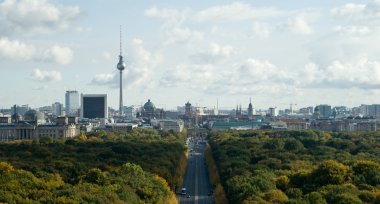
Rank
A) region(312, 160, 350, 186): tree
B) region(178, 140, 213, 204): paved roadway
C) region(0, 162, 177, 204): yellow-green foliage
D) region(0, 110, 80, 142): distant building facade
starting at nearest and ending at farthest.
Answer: region(0, 162, 177, 204): yellow-green foliage
region(312, 160, 350, 186): tree
region(178, 140, 213, 204): paved roadway
region(0, 110, 80, 142): distant building facade

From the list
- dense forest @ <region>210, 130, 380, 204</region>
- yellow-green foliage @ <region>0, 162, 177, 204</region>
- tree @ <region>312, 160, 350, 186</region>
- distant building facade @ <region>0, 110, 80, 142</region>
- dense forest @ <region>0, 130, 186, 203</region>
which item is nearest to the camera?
yellow-green foliage @ <region>0, 162, 177, 204</region>

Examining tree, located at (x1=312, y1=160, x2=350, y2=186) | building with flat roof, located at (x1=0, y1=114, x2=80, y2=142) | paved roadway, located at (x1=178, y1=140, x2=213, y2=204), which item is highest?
building with flat roof, located at (x1=0, y1=114, x2=80, y2=142)

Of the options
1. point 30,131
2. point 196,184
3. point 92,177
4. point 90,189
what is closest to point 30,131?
point 30,131

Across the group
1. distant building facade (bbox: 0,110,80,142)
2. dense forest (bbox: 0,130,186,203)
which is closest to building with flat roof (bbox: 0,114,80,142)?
distant building facade (bbox: 0,110,80,142)

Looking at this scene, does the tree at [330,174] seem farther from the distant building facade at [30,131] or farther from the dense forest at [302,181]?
the distant building facade at [30,131]

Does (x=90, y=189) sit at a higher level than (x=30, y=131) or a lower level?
lower

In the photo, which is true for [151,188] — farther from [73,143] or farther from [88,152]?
[73,143]

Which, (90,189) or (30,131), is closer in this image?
(90,189)

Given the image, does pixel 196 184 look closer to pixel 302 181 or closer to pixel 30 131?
pixel 302 181

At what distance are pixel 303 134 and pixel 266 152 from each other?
197ft

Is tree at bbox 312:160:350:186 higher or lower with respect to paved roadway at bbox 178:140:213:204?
higher

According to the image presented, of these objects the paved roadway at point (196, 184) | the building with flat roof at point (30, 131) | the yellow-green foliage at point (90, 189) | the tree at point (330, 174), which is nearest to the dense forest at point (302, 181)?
the tree at point (330, 174)

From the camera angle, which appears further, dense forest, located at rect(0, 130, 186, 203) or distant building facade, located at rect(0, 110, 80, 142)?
distant building facade, located at rect(0, 110, 80, 142)

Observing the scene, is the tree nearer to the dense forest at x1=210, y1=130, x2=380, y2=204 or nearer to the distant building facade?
the dense forest at x1=210, y1=130, x2=380, y2=204
